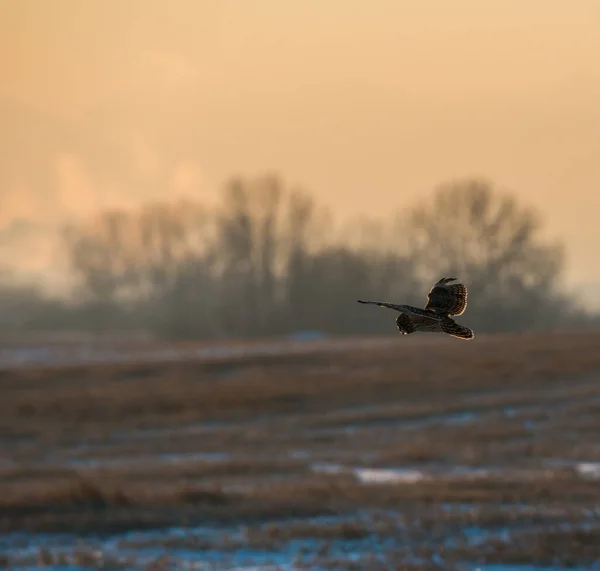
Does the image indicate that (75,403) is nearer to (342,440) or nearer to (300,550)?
(342,440)

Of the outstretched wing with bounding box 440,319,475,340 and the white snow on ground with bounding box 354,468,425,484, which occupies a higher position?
the outstretched wing with bounding box 440,319,475,340

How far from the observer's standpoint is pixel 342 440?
157 feet

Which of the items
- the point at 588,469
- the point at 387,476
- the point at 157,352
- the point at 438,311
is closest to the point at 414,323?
the point at 438,311

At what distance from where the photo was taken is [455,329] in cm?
311

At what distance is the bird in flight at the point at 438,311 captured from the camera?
10.3 feet

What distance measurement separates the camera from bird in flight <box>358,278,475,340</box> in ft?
10.3

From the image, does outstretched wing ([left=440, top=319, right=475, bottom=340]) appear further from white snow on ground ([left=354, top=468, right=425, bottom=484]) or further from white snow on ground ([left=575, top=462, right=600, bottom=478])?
white snow on ground ([left=575, top=462, right=600, bottom=478])

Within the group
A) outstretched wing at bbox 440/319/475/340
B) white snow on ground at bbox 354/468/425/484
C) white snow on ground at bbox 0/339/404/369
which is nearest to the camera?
outstretched wing at bbox 440/319/475/340

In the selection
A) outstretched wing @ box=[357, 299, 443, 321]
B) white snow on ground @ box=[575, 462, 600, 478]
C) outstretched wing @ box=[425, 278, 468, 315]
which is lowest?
white snow on ground @ box=[575, 462, 600, 478]

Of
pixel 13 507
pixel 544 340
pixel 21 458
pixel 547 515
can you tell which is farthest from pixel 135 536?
pixel 544 340

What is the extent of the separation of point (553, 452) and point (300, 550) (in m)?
18.7

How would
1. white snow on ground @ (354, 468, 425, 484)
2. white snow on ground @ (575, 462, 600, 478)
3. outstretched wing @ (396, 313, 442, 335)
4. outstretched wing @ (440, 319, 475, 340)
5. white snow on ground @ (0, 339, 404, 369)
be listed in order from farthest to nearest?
white snow on ground @ (0, 339, 404, 369) < white snow on ground @ (575, 462, 600, 478) < white snow on ground @ (354, 468, 425, 484) < outstretched wing @ (396, 313, 442, 335) < outstretched wing @ (440, 319, 475, 340)

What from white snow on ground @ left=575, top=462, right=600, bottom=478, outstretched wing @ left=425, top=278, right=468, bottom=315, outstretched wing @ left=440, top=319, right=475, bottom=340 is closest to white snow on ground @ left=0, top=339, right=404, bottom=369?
white snow on ground @ left=575, top=462, right=600, bottom=478

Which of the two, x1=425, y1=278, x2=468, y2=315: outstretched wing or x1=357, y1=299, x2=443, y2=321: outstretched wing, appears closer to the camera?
x1=357, y1=299, x2=443, y2=321: outstretched wing
